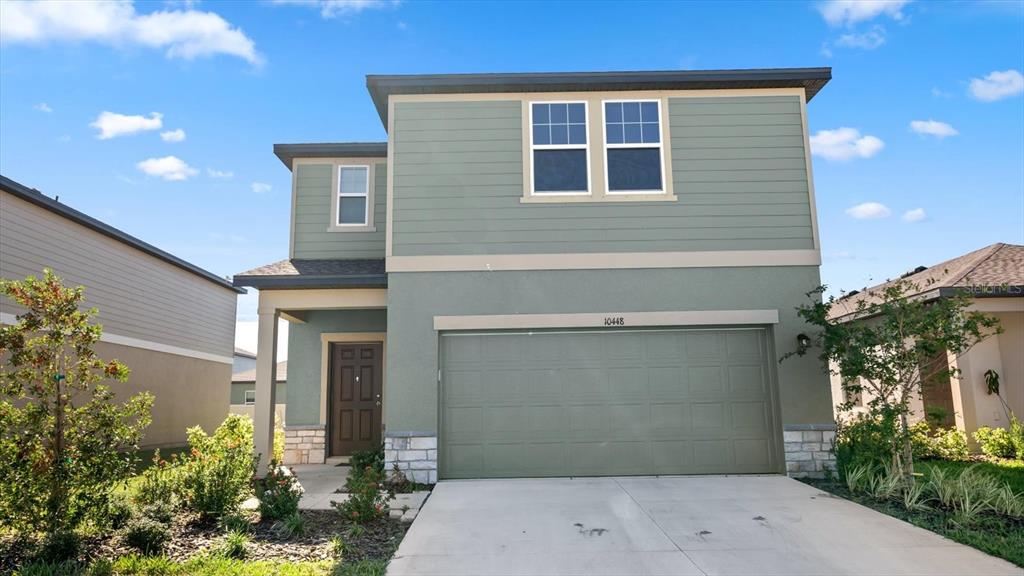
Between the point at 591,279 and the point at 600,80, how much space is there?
304 cm

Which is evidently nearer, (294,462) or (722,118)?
(722,118)

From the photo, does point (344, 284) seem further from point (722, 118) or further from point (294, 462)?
point (722, 118)

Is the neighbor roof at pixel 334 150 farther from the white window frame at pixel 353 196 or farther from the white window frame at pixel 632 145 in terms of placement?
the white window frame at pixel 632 145

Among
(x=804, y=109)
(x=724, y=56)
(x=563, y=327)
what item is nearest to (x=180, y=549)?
(x=563, y=327)

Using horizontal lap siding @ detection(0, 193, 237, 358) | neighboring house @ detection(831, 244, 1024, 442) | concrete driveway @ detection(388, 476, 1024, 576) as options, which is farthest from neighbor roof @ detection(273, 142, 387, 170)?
neighboring house @ detection(831, 244, 1024, 442)

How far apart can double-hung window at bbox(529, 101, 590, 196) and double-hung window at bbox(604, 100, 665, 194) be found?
37 cm

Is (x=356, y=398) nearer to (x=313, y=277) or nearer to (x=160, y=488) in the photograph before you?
(x=313, y=277)

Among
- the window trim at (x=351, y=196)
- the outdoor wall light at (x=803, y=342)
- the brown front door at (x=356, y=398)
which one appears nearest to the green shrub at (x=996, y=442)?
the outdoor wall light at (x=803, y=342)

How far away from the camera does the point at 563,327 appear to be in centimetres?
862

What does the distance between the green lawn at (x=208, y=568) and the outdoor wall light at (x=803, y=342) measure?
632cm

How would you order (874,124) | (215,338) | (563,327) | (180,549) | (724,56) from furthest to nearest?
(215,338) < (874,124) < (724,56) < (563,327) < (180,549)

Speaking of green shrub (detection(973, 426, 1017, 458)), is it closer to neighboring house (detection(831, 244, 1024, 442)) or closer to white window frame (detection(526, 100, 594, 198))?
neighboring house (detection(831, 244, 1024, 442))

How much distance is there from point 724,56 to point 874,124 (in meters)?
7.60

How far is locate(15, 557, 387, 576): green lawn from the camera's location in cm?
471
